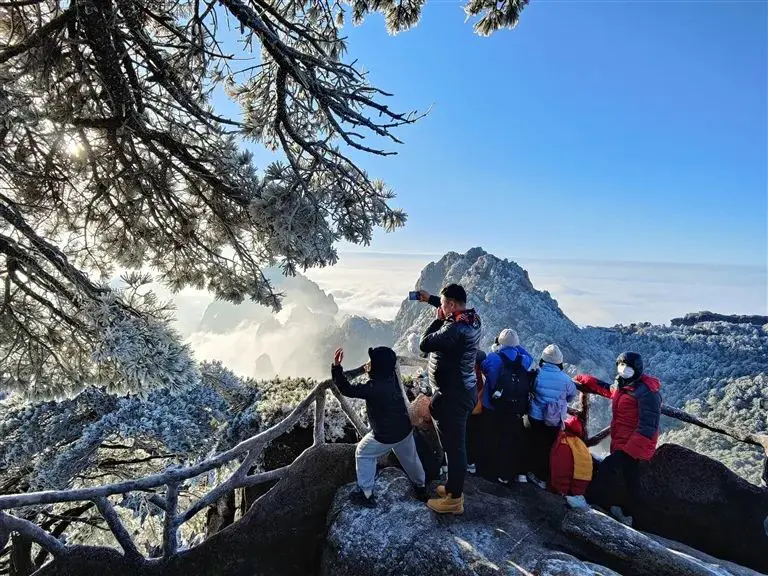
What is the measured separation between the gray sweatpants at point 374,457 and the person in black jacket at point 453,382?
36cm

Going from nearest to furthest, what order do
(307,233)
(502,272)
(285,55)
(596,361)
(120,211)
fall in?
(285,55) → (307,233) → (120,211) → (596,361) → (502,272)

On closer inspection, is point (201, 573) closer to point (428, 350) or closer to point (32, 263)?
point (428, 350)

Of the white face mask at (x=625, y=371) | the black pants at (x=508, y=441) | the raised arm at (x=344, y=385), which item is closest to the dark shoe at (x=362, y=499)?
the raised arm at (x=344, y=385)

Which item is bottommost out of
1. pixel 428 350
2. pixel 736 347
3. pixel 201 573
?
pixel 736 347

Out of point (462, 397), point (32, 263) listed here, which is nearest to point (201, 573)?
point (462, 397)

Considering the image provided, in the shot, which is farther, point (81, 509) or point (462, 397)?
point (81, 509)

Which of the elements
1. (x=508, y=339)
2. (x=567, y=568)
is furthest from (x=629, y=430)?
(x=567, y=568)

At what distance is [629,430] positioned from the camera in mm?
4723

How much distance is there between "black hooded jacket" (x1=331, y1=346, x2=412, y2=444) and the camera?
13.4 feet

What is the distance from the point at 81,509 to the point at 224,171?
9638 mm

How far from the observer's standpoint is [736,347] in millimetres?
69312

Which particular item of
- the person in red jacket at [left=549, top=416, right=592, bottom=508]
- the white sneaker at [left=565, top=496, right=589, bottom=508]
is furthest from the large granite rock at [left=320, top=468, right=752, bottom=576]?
the person in red jacket at [left=549, top=416, right=592, bottom=508]

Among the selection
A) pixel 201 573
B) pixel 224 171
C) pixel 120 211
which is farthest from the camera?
pixel 120 211

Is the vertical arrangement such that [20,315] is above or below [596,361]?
above
